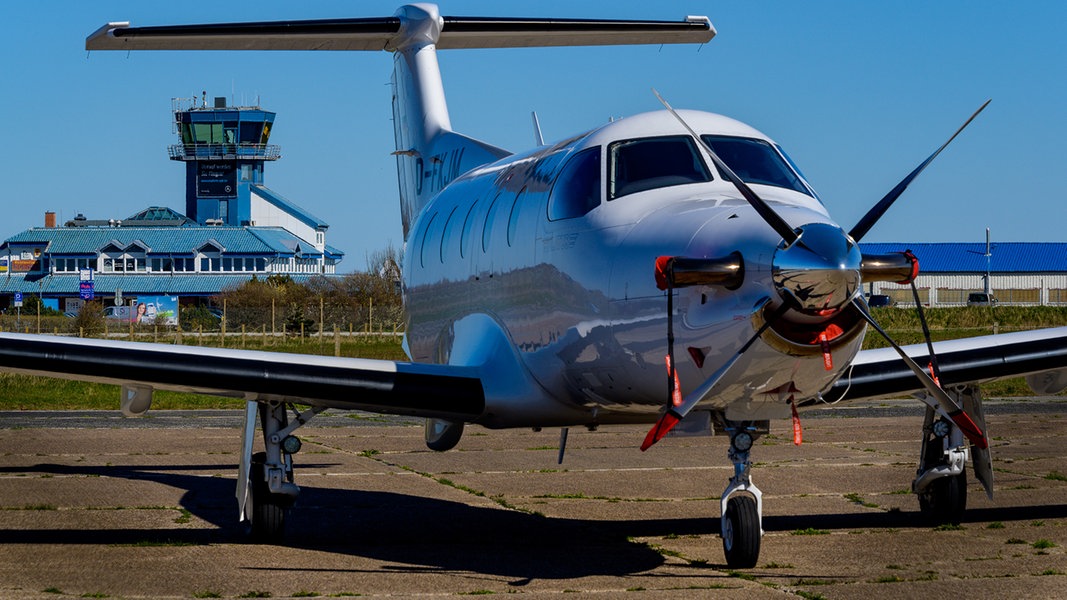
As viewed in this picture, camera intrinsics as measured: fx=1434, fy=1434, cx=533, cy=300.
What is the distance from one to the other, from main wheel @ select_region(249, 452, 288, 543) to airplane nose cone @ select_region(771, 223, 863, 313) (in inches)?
216

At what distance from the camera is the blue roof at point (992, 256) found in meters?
122

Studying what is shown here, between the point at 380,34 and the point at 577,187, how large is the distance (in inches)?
420

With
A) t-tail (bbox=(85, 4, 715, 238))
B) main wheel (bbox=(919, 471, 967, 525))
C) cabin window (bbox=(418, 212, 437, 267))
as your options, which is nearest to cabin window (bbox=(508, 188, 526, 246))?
cabin window (bbox=(418, 212, 437, 267))

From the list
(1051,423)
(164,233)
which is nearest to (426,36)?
(1051,423)

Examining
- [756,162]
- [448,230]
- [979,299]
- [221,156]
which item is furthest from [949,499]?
[221,156]

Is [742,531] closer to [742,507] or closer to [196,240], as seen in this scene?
[742,507]

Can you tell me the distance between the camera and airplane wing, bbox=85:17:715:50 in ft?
58.5

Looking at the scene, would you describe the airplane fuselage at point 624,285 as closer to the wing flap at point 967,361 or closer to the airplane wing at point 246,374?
the airplane wing at point 246,374

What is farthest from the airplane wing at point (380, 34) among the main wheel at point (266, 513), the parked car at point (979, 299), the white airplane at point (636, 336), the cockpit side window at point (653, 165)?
the parked car at point (979, 299)

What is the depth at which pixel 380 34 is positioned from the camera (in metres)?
20.8

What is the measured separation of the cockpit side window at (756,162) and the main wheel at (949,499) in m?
3.74

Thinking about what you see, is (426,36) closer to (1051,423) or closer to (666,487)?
(666,487)

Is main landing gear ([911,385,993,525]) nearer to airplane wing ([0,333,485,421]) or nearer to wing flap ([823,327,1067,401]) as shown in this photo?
wing flap ([823,327,1067,401])

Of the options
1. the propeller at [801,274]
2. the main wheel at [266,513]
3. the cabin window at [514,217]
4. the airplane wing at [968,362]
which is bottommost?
the main wheel at [266,513]
